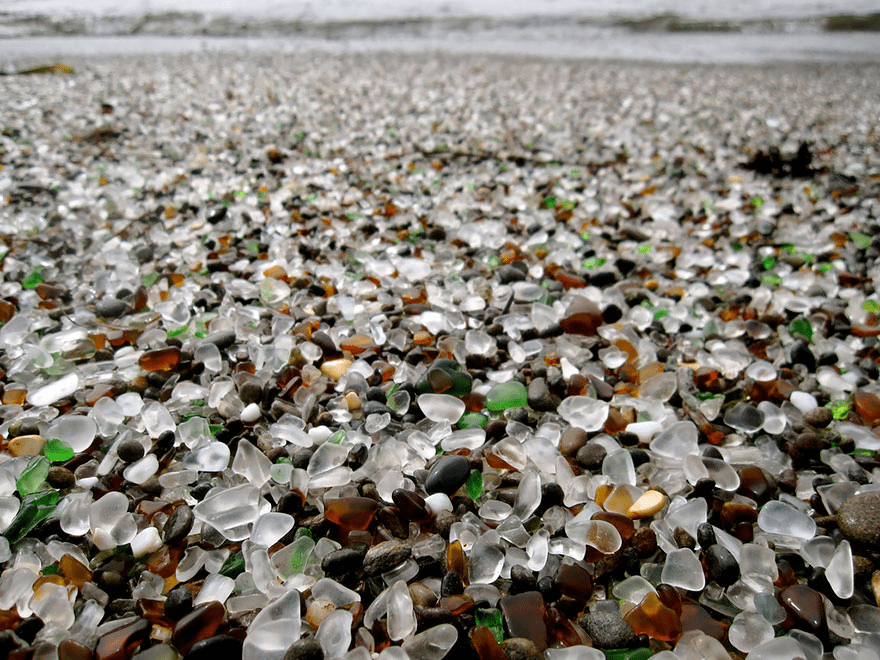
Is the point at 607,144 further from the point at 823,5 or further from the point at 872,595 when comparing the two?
the point at 823,5

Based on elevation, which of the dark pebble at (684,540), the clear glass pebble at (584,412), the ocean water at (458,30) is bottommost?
the dark pebble at (684,540)

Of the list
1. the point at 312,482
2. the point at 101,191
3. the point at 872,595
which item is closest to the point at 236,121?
the point at 101,191

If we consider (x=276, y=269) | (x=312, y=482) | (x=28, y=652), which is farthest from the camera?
(x=276, y=269)

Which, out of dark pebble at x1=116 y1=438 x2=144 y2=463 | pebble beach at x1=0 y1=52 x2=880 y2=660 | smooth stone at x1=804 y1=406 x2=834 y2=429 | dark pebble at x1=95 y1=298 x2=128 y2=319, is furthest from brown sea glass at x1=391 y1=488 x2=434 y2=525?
dark pebble at x1=95 y1=298 x2=128 y2=319

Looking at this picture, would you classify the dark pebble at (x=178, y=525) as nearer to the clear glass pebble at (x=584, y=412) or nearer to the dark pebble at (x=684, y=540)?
the clear glass pebble at (x=584, y=412)

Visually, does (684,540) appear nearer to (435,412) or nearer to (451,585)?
(451,585)

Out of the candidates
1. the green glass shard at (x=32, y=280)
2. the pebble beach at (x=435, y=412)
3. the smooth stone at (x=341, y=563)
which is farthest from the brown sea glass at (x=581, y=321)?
the green glass shard at (x=32, y=280)
